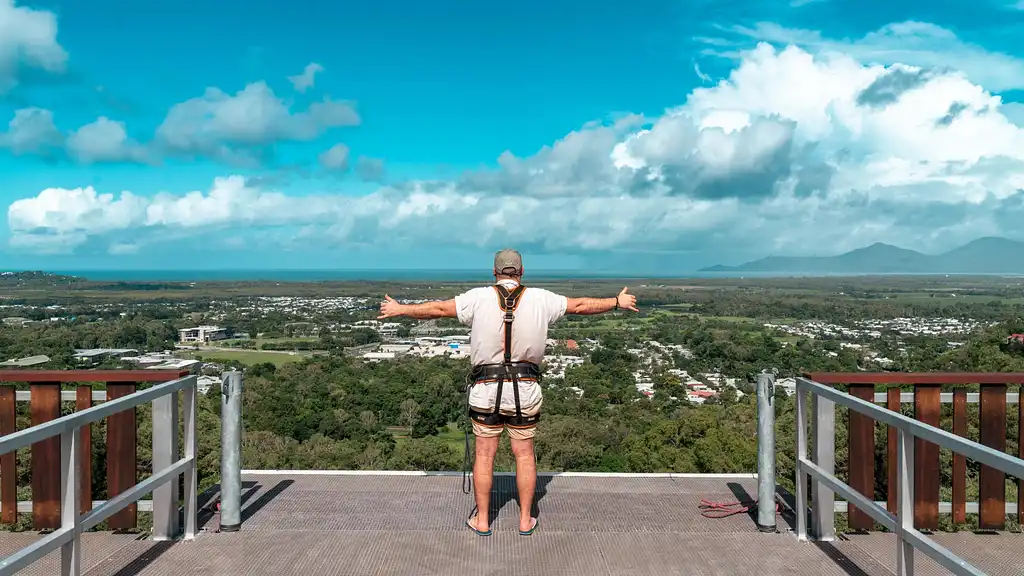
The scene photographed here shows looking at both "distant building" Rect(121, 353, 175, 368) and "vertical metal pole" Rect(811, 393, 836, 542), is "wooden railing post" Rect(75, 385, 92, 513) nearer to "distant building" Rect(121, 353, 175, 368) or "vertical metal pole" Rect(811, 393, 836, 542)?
"vertical metal pole" Rect(811, 393, 836, 542)

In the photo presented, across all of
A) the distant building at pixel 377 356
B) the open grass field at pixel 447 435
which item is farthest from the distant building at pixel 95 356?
the open grass field at pixel 447 435

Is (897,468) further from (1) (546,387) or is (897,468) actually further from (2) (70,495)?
(1) (546,387)

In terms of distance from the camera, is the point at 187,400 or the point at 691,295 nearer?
the point at 187,400

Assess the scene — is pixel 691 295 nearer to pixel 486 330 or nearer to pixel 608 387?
pixel 608 387

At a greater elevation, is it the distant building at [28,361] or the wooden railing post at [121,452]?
the wooden railing post at [121,452]

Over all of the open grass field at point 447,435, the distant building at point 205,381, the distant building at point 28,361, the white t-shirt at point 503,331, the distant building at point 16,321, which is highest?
the white t-shirt at point 503,331

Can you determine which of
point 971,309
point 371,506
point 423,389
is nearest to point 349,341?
point 423,389

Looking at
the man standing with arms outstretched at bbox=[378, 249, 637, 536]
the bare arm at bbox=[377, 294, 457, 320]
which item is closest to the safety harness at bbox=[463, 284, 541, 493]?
the man standing with arms outstretched at bbox=[378, 249, 637, 536]

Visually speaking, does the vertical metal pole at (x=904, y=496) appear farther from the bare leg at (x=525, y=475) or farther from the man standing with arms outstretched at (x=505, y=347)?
the bare leg at (x=525, y=475)
